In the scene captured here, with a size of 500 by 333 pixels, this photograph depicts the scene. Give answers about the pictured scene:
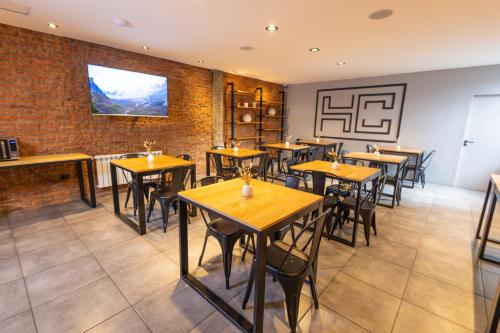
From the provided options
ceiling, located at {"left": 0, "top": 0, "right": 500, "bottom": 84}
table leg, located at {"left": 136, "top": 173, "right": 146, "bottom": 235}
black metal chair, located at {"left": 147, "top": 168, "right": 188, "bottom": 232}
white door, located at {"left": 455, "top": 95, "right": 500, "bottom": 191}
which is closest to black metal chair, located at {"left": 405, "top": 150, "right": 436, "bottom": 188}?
white door, located at {"left": 455, "top": 95, "right": 500, "bottom": 191}

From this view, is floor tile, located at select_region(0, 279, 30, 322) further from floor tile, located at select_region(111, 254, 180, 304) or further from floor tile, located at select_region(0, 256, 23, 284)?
floor tile, located at select_region(111, 254, 180, 304)

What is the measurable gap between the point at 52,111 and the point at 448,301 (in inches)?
222

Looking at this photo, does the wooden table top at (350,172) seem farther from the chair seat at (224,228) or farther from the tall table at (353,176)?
the chair seat at (224,228)

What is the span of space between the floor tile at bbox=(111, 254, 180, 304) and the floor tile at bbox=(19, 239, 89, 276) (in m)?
0.69

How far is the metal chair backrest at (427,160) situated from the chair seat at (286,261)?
18.7 feet

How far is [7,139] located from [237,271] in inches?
144

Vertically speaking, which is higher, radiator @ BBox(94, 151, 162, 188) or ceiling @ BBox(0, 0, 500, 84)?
ceiling @ BBox(0, 0, 500, 84)

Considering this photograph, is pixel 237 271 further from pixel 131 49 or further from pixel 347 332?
pixel 131 49

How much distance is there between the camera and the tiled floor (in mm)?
1725

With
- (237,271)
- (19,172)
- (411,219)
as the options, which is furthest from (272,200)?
(19,172)

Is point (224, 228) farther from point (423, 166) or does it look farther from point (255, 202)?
point (423, 166)

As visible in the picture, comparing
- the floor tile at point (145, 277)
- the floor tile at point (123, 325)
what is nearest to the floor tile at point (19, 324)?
the floor tile at point (123, 325)

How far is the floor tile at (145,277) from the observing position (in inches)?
78.9

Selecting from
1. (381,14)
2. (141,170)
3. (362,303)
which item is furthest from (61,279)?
(381,14)
